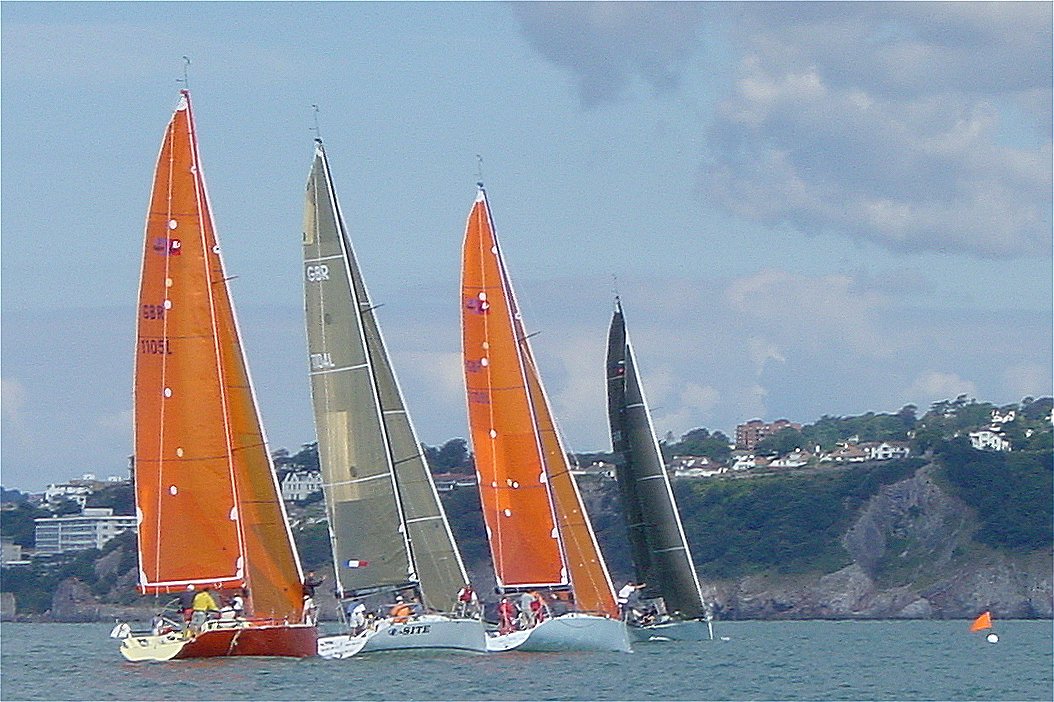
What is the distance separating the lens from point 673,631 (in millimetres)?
54000

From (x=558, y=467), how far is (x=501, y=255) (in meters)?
5.33

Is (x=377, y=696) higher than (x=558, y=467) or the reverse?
the reverse

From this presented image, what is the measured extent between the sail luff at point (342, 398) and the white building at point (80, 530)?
4192 inches

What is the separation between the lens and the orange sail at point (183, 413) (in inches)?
1609

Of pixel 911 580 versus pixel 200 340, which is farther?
pixel 911 580

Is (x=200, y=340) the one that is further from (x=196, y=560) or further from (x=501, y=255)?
(x=501, y=255)

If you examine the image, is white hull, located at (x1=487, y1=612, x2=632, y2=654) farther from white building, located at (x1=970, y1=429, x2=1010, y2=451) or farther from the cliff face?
white building, located at (x1=970, y1=429, x2=1010, y2=451)

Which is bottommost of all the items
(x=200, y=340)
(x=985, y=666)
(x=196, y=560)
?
(x=985, y=666)

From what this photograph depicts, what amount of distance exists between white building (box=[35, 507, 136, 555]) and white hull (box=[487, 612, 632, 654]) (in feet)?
346

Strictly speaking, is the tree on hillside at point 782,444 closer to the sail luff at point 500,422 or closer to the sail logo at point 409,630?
the sail luff at point 500,422

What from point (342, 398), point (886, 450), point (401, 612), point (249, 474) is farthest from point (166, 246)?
point (886, 450)

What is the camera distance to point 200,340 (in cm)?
4134

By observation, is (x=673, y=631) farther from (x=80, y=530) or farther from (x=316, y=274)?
(x=80, y=530)

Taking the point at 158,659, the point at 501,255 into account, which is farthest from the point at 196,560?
the point at 501,255
